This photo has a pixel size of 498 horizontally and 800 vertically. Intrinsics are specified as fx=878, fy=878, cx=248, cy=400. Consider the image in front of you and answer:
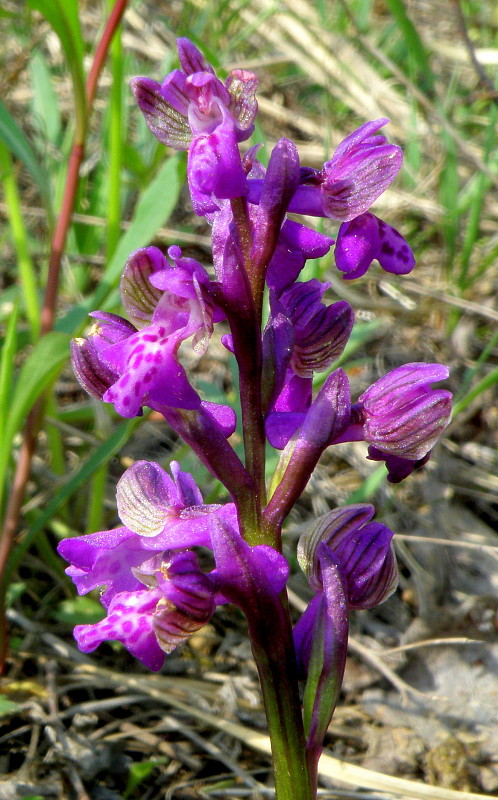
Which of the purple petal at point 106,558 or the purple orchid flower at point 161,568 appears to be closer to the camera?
the purple orchid flower at point 161,568

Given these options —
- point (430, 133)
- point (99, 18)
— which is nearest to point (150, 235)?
point (430, 133)

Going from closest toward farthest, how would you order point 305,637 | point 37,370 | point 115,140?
point 305,637 → point 37,370 → point 115,140

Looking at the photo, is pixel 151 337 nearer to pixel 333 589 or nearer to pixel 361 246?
pixel 361 246

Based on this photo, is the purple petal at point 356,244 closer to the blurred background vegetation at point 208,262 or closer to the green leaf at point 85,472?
the blurred background vegetation at point 208,262

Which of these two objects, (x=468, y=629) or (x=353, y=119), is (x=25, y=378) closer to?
(x=468, y=629)

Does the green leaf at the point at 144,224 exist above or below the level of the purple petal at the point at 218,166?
below

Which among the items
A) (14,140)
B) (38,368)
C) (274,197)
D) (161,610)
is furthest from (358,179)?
(14,140)

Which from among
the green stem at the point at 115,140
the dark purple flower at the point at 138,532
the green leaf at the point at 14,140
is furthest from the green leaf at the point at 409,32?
the dark purple flower at the point at 138,532
